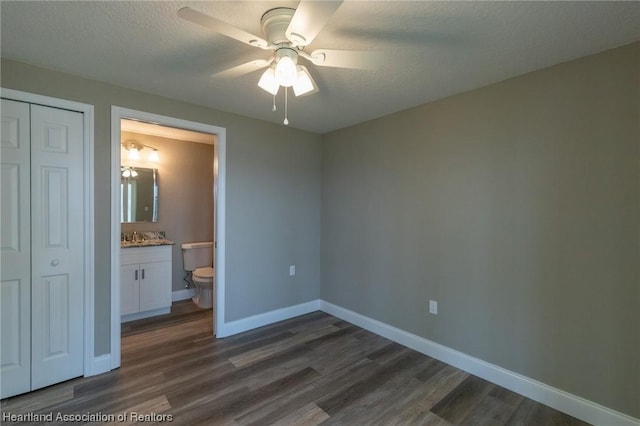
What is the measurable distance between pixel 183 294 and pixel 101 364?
199cm

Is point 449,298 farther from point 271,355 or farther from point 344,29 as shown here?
point 344,29

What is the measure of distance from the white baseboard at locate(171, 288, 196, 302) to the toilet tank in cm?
35

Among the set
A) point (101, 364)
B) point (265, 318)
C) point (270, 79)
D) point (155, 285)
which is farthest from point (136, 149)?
point (270, 79)

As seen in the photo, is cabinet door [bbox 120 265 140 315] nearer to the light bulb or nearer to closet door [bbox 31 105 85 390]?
closet door [bbox 31 105 85 390]

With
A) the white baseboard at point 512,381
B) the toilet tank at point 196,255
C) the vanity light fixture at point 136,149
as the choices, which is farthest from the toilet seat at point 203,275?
the white baseboard at point 512,381

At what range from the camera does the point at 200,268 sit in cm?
419

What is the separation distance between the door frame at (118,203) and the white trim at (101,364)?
0.09 feet

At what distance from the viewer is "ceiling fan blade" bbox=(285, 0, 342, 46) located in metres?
1.09

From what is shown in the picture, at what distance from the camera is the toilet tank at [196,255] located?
14.0ft

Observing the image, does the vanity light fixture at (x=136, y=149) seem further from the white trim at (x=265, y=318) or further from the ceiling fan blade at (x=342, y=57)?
the ceiling fan blade at (x=342, y=57)

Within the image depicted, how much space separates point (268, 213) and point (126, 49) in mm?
1974

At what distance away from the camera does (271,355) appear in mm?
2688

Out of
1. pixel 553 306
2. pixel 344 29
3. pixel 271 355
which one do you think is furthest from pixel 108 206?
pixel 553 306

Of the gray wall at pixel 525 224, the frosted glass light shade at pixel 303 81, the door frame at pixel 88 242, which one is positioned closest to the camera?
the frosted glass light shade at pixel 303 81
